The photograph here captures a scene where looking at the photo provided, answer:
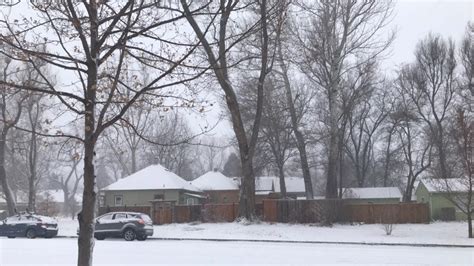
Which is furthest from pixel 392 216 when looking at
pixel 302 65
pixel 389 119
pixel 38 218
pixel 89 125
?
pixel 89 125

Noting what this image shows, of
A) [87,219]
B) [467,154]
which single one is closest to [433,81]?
[467,154]

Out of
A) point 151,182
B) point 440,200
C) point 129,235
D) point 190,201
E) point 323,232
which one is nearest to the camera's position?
point 129,235

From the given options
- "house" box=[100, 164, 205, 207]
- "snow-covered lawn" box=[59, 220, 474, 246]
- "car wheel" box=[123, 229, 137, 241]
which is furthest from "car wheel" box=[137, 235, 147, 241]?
"house" box=[100, 164, 205, 207]

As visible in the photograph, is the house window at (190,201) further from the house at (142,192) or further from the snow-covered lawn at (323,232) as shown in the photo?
the snow-covered lawn at (323,232)

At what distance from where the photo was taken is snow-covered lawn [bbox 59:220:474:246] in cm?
3097

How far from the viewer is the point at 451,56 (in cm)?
5975

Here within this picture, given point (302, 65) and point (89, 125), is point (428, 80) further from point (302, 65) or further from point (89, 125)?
point (89, 125)

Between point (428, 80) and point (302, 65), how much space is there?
963 inches

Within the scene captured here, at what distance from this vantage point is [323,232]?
113 ft

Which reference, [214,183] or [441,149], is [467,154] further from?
[214,183]

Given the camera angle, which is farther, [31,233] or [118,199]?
[118,199]

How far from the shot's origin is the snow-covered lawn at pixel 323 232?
1219 inches

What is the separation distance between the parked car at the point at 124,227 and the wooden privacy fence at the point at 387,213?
15434 millimetres

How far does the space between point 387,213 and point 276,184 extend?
52023mm
